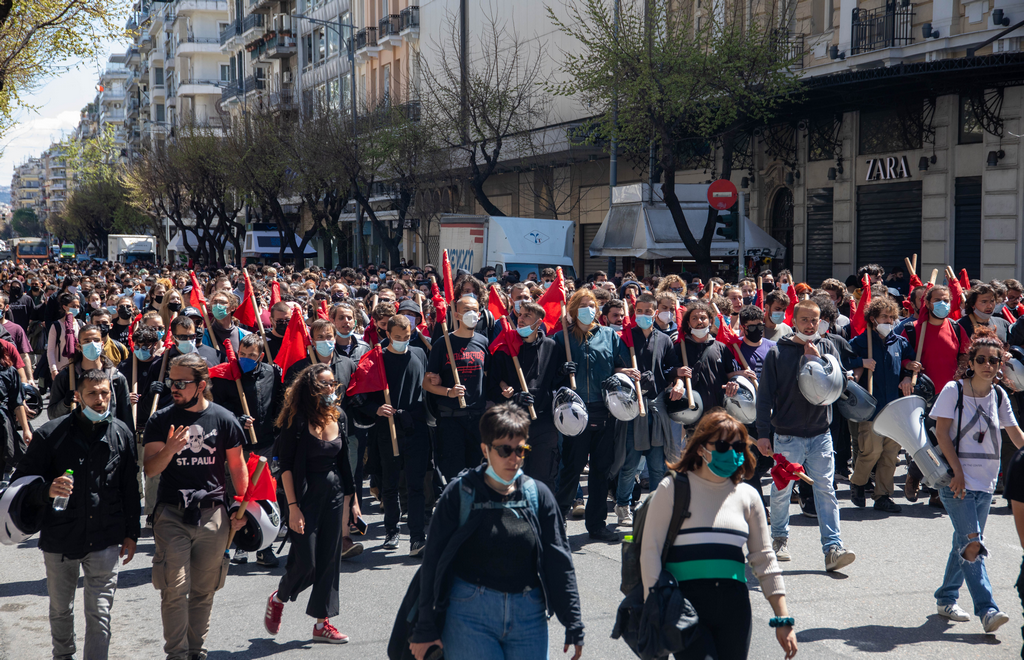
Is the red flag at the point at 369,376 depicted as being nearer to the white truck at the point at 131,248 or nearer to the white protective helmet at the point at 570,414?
the white protective helmet at the point at 570,414

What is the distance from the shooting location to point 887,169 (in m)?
21.5

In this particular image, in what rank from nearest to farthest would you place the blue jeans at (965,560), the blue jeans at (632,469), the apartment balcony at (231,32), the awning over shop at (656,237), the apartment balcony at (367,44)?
the blue jeans at (965,560)
the blue jeans at (632,469)
the awning over shop at (656,237)
the apartment balcony at (367,44)
the apartment balcony at (231,32)

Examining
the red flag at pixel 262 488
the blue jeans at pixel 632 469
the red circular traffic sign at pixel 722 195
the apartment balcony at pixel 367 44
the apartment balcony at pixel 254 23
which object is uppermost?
the apartment balcony at pixel 254 23

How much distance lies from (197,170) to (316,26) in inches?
459

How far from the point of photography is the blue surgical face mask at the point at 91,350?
7.47 meters

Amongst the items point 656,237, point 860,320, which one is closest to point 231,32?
point 656,237

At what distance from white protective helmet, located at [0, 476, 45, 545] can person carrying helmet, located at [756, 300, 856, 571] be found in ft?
13.9

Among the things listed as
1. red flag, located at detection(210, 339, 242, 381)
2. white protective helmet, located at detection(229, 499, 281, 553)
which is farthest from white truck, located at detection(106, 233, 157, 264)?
white protective helmet, located at detection(229, 499, 281, 553)

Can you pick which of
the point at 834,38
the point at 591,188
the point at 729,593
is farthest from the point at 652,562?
the point at 591,188

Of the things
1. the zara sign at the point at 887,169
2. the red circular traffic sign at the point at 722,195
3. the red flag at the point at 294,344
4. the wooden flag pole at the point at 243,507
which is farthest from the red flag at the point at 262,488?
the zara sign at the point at 887,169

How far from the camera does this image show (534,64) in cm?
3484

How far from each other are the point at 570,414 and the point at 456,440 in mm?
1035

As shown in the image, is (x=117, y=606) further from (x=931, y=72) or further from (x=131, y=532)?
(x=931, y=72)

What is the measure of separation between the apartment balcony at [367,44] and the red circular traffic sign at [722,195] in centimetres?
3243
